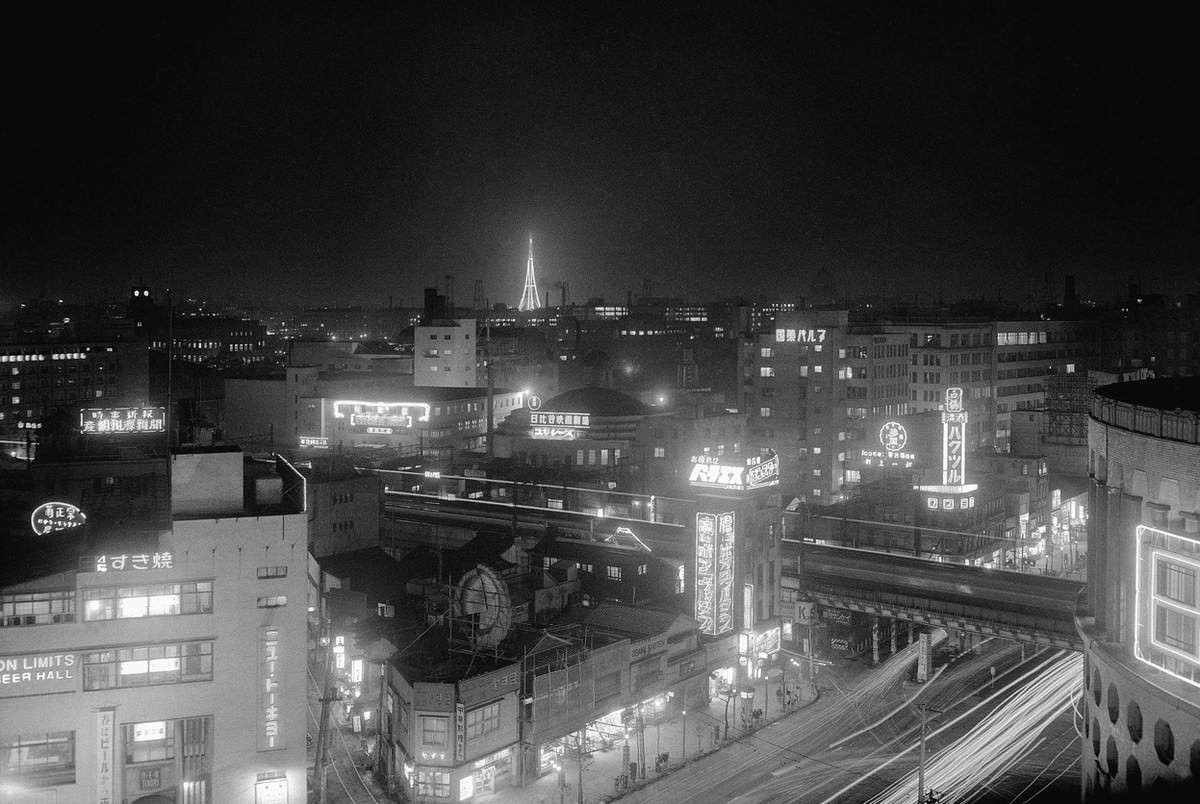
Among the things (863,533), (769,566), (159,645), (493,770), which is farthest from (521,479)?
(159,645)

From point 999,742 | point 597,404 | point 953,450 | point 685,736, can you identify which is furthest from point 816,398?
point 685,736

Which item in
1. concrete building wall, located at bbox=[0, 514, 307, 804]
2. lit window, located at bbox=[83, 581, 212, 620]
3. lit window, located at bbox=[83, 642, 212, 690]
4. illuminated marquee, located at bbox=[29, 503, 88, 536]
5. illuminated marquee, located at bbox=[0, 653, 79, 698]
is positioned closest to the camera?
illuminated marquee, located at bbox=[0, 653, 79, 698]

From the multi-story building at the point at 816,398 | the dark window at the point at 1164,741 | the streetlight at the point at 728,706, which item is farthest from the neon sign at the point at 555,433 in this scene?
the dark window at the point at 1164,741

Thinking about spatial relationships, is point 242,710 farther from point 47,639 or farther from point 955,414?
point 955,414

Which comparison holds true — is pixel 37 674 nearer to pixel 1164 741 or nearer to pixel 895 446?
pixel 1164 741

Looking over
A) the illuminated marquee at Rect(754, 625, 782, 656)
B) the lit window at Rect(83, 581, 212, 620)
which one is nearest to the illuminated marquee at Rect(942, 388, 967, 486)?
the illuminated marquee at Rect(754, 625, 782, 656)

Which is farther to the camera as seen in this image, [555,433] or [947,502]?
[555,433]

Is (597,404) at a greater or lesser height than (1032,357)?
lesser

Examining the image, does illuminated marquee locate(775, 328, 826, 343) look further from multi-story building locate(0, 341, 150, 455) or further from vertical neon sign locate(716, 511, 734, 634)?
multi-story building locate(0, 341, 150, 455)
